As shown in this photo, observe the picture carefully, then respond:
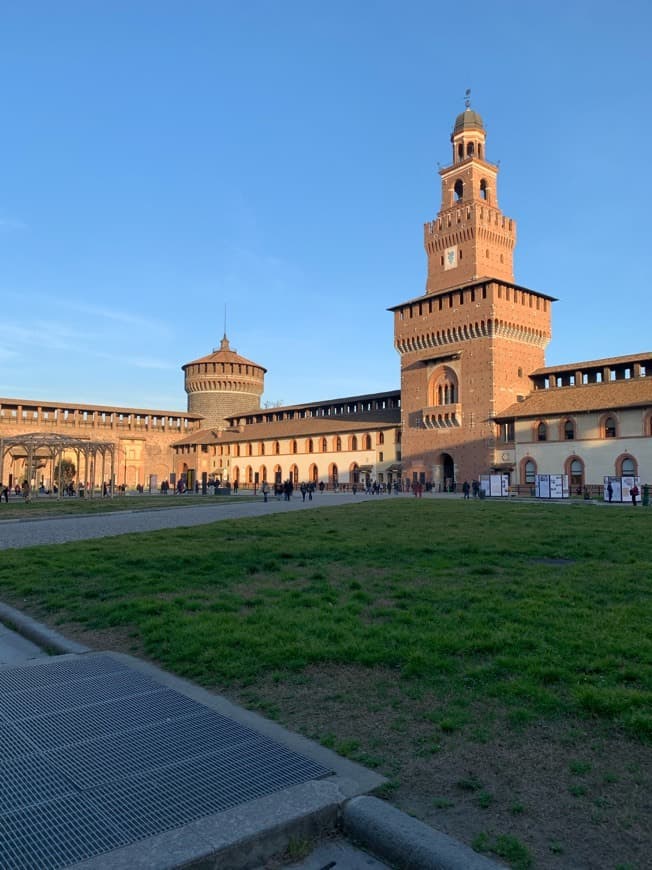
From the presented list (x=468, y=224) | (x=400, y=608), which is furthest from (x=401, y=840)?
(x=468, y=224)

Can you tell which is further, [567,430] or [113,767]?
[567,430]

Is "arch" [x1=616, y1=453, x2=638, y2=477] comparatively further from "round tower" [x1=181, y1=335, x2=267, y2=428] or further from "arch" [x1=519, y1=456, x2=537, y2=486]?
"round tower" [x1=181, y1=335, x2=267, y2=428]

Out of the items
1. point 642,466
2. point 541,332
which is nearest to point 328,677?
point 642,466

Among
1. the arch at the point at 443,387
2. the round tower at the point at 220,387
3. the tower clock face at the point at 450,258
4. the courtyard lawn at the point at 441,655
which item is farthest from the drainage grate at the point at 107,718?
the round tower at the point at 220,387

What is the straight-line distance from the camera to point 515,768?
3578 mm

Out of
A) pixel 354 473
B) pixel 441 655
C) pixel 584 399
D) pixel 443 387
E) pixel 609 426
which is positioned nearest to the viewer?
pixel 441 655

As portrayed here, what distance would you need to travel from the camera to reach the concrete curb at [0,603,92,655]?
6.29m

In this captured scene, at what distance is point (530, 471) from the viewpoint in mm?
44594

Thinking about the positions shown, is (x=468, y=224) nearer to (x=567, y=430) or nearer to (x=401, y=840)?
(x=567, y=430)

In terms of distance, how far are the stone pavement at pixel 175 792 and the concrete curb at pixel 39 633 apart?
1.23 metres

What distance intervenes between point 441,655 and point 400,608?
181cm

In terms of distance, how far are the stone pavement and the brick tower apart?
142 ft

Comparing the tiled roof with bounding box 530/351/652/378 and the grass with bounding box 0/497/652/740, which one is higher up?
the tiled roof with bounding box 530/351/652/378

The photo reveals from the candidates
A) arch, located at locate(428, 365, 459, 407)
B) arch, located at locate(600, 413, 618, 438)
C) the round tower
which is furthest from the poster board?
the round tower
